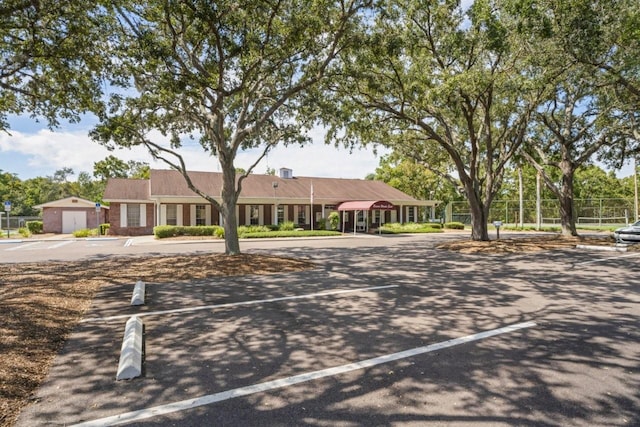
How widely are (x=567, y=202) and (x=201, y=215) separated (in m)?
23.6

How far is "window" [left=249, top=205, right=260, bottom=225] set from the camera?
28884 mm

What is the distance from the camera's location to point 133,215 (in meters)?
26.5

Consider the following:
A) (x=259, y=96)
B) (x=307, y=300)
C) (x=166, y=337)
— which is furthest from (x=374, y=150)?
(x=166, y=337)

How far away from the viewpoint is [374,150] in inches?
750

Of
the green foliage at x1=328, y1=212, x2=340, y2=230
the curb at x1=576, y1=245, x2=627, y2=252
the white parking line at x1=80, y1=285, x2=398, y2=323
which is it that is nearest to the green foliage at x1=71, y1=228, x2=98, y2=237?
the green foliage at x1=328, y1=212, x2=340, y2=230

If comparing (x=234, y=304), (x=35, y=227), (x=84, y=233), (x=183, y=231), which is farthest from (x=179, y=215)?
(x=234, y=304)

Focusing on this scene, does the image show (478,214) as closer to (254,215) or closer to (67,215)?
(254,215)

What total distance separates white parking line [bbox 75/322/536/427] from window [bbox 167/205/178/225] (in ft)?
82.1

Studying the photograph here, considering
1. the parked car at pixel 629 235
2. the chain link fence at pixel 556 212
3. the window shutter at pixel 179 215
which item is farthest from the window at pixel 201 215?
the parked car at pixel 629 235

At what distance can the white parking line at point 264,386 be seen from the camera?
2.96 metres

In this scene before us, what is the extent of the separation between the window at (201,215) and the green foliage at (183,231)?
3.34 metres

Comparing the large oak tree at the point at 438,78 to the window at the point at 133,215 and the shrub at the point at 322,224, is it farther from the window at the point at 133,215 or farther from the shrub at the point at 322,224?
the window at the point at 133,215

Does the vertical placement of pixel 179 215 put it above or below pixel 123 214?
below

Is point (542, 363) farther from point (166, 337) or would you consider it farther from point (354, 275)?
point (354, 275)
